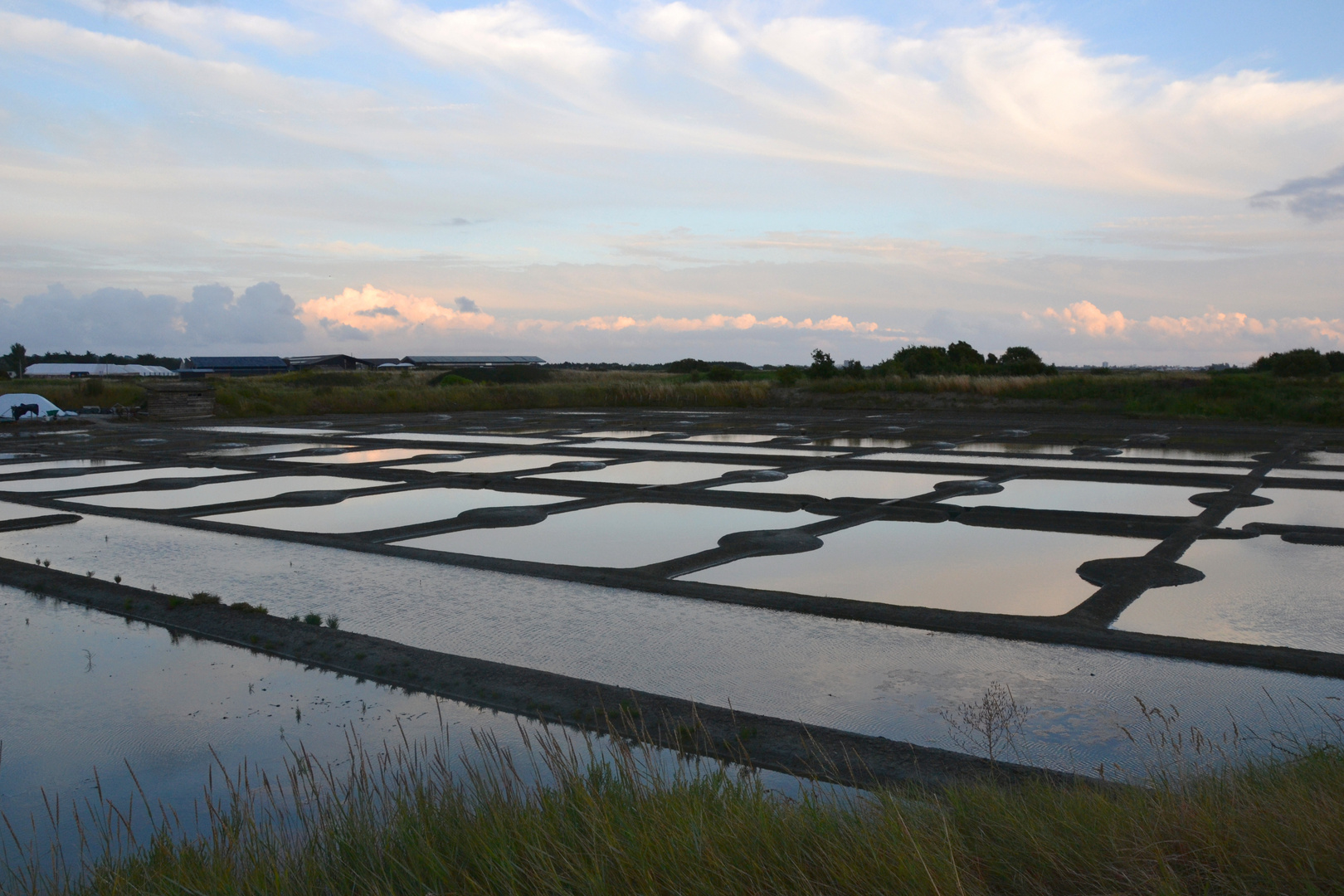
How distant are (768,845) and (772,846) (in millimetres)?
18

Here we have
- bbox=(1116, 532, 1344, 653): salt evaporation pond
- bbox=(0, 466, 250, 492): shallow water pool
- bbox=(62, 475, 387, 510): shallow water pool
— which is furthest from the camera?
bbox=(0, 466, 250, 492): shallow water pool

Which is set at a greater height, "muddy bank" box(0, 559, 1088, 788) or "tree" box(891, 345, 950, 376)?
"tree" box(891, 345, 950, 376)

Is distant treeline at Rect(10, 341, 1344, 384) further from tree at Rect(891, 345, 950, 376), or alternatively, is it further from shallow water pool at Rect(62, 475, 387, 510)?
shallow water pool at Rect(62, 475, 387, 510)

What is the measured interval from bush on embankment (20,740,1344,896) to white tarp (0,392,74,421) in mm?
31866

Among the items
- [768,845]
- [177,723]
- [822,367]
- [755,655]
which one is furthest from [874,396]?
[768,845]

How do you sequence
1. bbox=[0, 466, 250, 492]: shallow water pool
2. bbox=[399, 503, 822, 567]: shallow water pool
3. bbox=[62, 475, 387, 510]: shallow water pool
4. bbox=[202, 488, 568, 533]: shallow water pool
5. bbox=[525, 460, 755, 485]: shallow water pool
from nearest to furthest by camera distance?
bbox=[399, 503, 822, 567]: shallow water pool → bbox=[202, 488, 568, 533]: shallow water pool → bbox=[62, 475, 387, 510]: shallow water pool → bbox=[0, 466, 250, 492]: shallow water pool → bbox=[525, 460, 755, 485]: shallow water pool

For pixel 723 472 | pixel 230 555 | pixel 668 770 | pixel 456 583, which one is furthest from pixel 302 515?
pixel 668 770

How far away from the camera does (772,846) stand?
2799 mm

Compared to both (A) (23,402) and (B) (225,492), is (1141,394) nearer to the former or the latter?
(B) (225,492)

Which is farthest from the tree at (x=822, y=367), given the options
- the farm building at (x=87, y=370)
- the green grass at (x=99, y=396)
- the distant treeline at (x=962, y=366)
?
the farm building at (x=87, y=370)

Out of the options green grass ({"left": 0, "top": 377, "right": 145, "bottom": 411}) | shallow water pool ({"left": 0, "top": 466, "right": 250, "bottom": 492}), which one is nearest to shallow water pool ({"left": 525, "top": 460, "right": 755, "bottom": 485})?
shallow water pool ({"left": 0, "top": 466, "right": 250, "bottom": 492})

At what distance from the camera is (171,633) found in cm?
669

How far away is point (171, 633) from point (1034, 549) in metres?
7.73

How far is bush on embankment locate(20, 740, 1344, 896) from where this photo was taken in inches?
103
